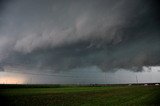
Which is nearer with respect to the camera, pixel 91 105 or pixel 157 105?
pixel 157 105

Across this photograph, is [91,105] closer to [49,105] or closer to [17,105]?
[49,105]

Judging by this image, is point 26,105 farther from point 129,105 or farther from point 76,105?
point 129,105

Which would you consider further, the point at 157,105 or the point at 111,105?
the point at 111,105

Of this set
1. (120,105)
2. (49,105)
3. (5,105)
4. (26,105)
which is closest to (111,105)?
(120,105)

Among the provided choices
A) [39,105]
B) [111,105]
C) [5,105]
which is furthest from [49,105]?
[111,105]

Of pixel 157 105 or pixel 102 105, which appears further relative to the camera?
pixel 102 105

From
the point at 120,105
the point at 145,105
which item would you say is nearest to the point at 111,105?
the point at 120,105

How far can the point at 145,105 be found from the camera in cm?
2506

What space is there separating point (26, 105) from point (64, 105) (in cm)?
501

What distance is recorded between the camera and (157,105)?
957 inches

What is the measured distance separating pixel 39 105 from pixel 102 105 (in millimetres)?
8440

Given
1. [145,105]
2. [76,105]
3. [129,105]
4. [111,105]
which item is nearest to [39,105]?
[76,105]

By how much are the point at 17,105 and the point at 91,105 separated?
9799 mm

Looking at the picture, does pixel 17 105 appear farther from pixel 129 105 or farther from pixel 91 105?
pixel 129 105
